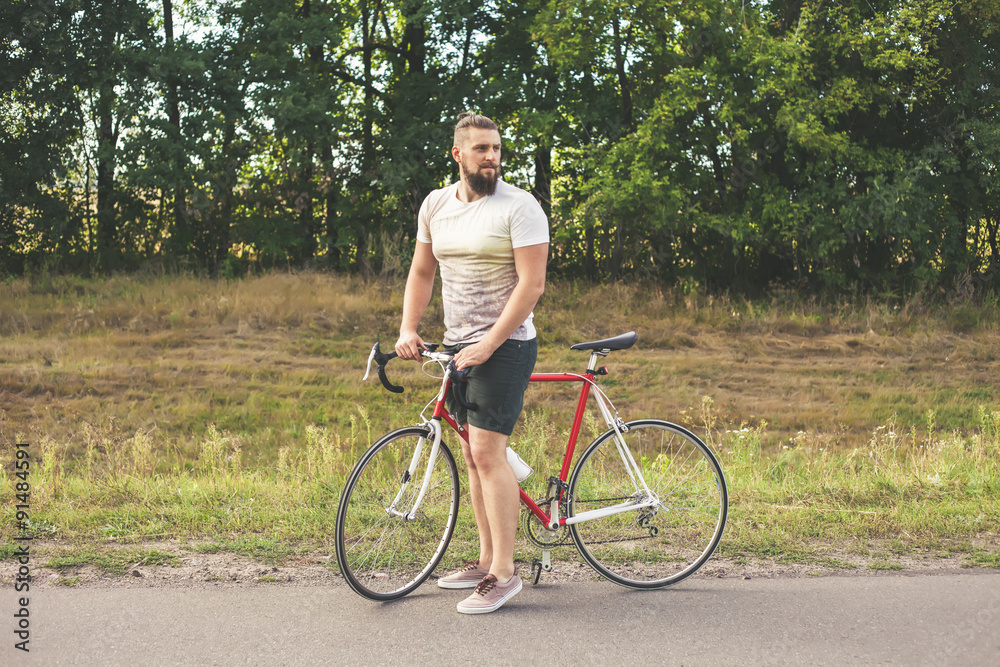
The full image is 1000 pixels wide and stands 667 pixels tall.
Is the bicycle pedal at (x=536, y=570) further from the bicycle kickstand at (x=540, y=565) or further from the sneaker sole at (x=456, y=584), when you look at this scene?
the sneaker sole at (x=456, y=584)

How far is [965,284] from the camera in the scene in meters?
19.6

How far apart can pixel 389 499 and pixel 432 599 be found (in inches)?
21.1

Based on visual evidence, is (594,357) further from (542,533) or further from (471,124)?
(471,124)

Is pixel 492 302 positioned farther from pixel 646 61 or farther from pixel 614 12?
pixel 646 61

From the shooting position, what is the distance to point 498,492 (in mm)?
4145

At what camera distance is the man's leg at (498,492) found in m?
4.12

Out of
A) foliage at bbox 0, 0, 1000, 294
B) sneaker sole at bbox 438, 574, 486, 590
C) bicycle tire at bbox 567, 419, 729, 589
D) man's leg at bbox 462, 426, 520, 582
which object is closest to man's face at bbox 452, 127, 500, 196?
man's leg at bbox 462, 426, 520, 582

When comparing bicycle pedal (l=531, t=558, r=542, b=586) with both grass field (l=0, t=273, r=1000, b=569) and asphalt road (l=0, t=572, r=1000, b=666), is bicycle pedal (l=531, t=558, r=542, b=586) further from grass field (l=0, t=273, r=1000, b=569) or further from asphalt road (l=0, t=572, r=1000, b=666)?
grass field (l=0, t=273, r=1000, b=569)

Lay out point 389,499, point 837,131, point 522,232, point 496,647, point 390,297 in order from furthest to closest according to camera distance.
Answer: point 837,131 → point 390,297 → point 389,499 → point 522,232 → point 496,647

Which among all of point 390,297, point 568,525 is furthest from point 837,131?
point 568,525

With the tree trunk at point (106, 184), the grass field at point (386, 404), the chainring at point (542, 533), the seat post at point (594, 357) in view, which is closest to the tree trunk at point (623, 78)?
the grass field at point (386, 404)

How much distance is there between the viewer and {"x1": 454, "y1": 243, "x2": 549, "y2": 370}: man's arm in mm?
3945

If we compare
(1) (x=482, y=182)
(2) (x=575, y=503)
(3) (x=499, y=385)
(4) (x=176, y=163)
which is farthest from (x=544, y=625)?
(4) (x=176, y=163)

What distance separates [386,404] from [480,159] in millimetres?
9988
